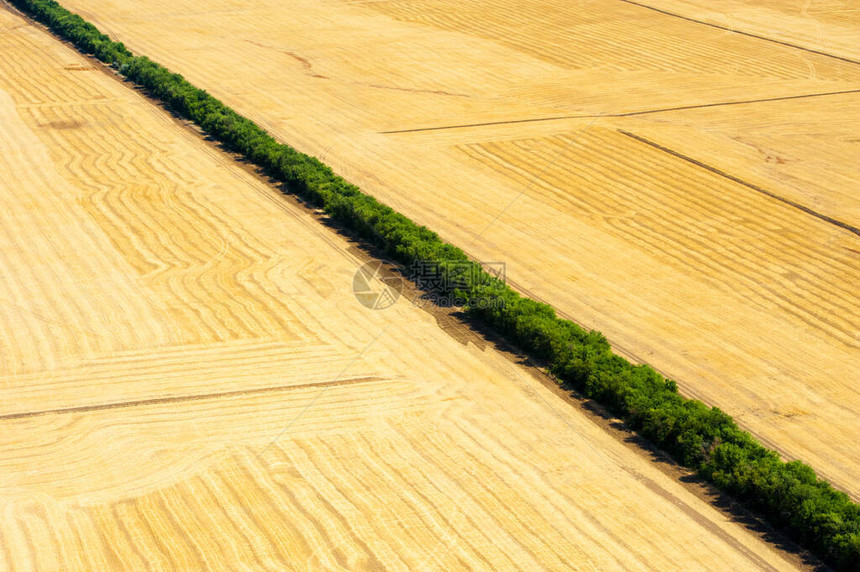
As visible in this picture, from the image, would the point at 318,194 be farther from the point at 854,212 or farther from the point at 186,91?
the point at 854,212

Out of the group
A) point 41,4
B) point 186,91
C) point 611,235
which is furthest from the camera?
point 41,4

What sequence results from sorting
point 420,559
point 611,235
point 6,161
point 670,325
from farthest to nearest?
point 6,161
point 611,235
point 670,325
point 420,559

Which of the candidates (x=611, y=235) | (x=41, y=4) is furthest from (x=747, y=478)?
(x=41, y=4)

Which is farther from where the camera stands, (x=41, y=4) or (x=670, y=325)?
(x=41, y=4)

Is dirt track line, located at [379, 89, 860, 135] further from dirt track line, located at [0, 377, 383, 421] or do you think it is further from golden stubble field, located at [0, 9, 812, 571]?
dirt track line, located at [0, 377, 383, 421]
